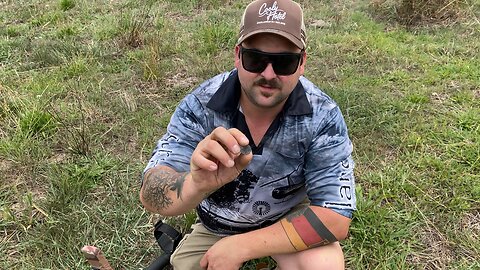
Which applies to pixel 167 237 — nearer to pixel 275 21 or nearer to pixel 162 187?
pixel 162 187

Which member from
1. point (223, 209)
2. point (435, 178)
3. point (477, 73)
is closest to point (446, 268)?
point (435, 178)

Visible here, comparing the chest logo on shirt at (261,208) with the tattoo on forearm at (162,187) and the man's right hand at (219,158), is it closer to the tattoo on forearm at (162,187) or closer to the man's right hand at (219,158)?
the tattoo on forearm at (162,187)

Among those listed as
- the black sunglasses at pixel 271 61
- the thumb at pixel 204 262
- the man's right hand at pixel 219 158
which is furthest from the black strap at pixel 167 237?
the black sunglasses at pixel 271 61

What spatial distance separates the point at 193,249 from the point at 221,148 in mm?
1160

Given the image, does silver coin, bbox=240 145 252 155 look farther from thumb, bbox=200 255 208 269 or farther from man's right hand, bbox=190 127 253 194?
thumb, bbox=200 255 208 269

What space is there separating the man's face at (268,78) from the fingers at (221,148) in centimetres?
46

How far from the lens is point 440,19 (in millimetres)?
5539

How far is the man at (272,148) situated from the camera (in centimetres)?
197

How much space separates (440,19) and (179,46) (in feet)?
10.0

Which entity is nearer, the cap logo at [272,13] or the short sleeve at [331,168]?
the cap logo at [272,13]

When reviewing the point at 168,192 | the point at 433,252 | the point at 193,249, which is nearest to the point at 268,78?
the point at 168,192

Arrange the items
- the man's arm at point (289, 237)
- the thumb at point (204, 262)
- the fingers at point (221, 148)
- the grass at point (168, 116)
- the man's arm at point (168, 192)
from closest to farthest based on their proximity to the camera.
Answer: the fingers at point (221, 148) < the man's arm at point (168, 192) < the man's arm at point (289, 237) < the thumb at point (204, 262) < the grass at point (168, 116)

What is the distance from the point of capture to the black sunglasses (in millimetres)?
1952

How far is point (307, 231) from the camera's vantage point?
209cm
